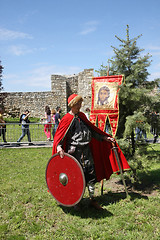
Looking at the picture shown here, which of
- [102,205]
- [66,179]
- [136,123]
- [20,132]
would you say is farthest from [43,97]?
Answer: [66,179]

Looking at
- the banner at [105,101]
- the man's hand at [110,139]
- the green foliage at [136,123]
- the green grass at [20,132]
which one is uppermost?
the banner at [105,101]

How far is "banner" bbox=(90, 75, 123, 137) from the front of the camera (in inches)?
163

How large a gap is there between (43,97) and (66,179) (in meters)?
20.2

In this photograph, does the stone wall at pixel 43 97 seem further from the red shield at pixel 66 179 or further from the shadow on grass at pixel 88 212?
the red shield at pixel 66 179

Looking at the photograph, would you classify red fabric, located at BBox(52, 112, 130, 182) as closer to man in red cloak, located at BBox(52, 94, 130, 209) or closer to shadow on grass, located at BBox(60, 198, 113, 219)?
man in red cloak, located at BBox(52, 94, 130, 209)

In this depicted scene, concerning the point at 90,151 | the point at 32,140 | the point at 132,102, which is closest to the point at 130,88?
the point at 132,102

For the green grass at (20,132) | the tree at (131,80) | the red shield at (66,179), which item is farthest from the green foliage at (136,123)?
the green grass at (20,132)

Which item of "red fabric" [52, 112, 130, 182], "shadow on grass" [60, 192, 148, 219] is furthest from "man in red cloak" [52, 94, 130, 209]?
"shadow on grass" [60, 192, 148, 219]

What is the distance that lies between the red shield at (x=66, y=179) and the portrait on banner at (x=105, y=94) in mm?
1542

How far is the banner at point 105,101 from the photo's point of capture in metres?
4.13

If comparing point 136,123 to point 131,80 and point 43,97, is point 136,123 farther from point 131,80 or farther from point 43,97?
point 43,97

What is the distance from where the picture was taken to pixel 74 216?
3.35m

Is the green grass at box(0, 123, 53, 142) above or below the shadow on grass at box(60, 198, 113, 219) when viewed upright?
above

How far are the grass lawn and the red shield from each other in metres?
0.36
